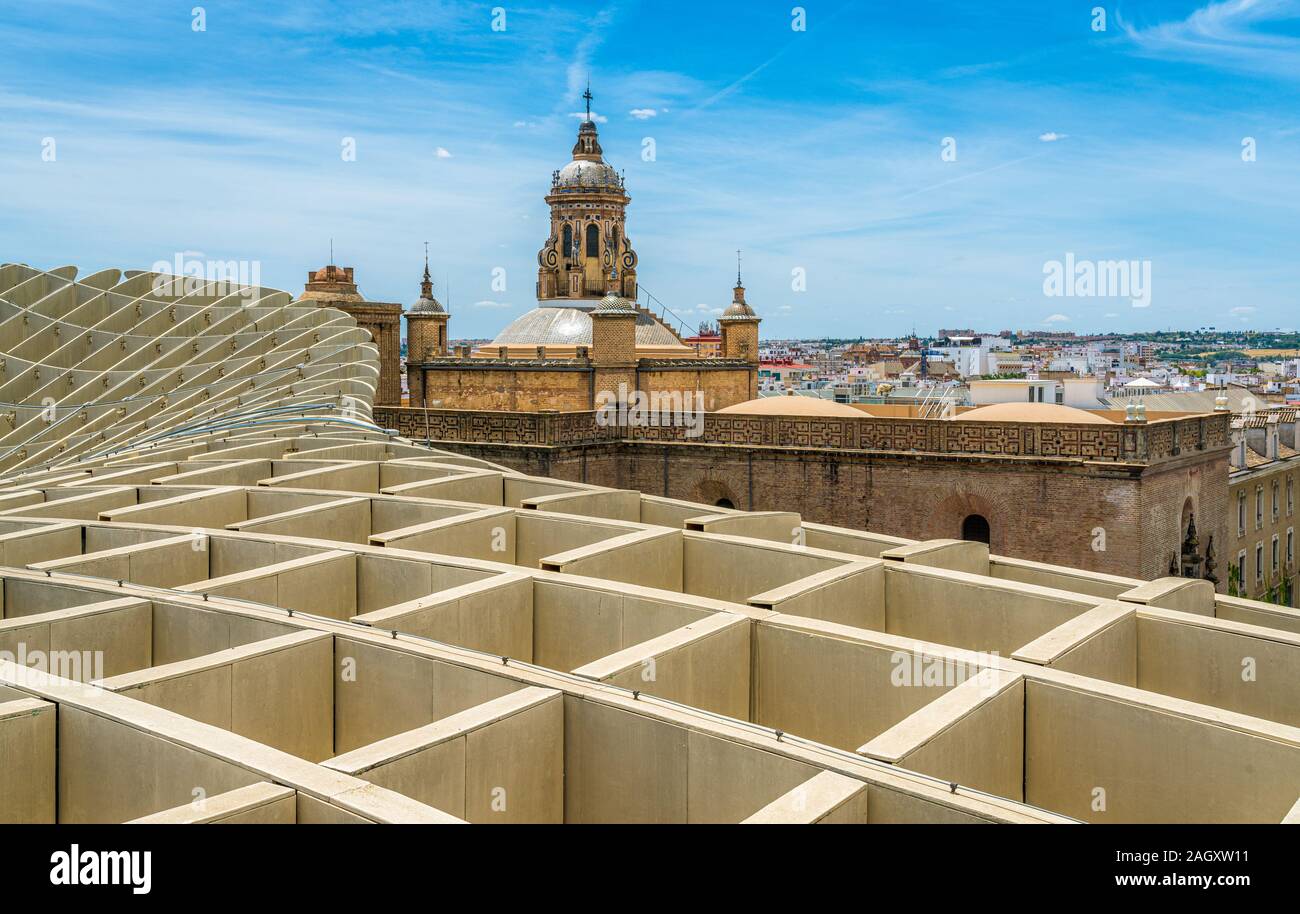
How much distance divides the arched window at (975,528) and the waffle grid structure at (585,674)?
38.5ft

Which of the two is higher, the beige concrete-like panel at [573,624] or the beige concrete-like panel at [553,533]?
the beige concrete-like panel at [553,533]

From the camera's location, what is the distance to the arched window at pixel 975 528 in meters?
30.2

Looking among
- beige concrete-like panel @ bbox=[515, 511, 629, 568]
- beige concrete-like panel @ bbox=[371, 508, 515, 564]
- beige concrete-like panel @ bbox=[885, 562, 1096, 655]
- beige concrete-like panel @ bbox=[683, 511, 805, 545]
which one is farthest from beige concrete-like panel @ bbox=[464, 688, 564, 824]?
beige concrete-like panel @ bbox=[683, 511, 805, 545]

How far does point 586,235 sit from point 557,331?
914cm

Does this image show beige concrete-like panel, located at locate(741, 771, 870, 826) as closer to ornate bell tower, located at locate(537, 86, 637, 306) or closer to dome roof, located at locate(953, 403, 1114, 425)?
dome roof, located at locate(953, 403, 1114, 425)

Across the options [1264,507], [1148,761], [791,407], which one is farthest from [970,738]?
[1264,507]

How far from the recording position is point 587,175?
230ft

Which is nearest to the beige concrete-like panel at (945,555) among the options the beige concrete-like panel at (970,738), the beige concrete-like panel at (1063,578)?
the beige concrete-like panel at (1063,578)

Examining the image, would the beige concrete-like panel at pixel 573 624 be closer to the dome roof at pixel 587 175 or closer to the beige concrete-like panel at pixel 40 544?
the beige concrete-like panel at pixel 40 544

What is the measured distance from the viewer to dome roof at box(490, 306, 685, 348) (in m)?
63.4

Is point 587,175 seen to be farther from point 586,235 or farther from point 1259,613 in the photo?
point 1259,613

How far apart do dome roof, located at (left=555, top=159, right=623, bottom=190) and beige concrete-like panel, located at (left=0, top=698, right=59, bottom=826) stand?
207 ft
